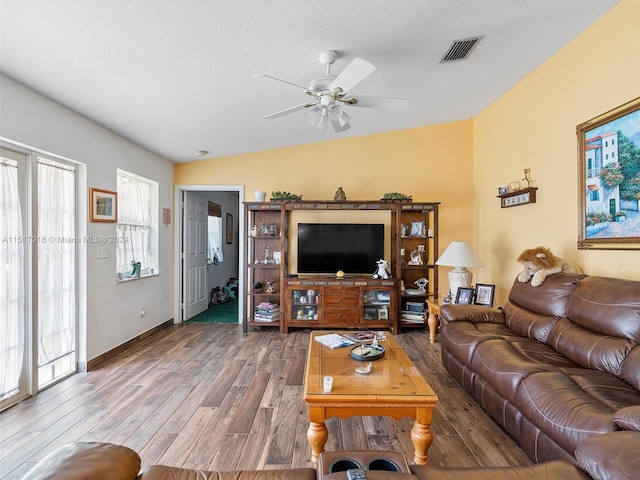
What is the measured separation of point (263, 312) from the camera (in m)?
4.43

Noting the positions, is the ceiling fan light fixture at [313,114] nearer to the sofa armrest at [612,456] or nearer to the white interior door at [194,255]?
the sofa armrest at [612,456]

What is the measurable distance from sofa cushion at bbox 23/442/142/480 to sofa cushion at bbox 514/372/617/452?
180 cm

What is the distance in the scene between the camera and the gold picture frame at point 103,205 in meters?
3.15

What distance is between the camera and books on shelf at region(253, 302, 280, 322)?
4.41 meters

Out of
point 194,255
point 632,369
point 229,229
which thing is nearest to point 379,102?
point 632,369

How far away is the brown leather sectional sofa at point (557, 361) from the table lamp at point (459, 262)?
0.75 metres

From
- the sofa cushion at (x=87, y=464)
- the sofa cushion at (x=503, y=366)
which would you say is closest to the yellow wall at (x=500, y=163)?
the sofa cushion at (x=503, y=366)

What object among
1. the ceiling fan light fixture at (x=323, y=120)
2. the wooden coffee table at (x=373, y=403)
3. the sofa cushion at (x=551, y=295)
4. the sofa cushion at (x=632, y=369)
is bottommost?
the wooden coffee table at (x=373, y=403)

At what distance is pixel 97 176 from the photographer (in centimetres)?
325

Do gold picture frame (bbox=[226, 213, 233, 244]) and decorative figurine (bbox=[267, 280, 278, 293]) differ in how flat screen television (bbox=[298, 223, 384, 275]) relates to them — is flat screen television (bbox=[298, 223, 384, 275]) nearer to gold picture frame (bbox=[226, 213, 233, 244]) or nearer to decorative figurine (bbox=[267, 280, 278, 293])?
decorative figurine (bbox=[267, 280, 278, 293])

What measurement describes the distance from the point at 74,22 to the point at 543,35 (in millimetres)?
3455

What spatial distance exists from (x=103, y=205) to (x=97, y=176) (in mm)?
299

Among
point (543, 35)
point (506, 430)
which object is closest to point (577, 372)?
point (506, 430)

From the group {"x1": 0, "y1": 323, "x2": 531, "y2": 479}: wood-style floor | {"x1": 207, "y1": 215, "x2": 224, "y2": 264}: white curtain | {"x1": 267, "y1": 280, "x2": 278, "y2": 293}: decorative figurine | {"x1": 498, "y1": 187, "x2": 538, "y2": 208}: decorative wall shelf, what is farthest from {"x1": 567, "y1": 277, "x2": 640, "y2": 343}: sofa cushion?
{"x1": 207, "y1": 215, "x2": 224, "y2": 264}: white curtain
